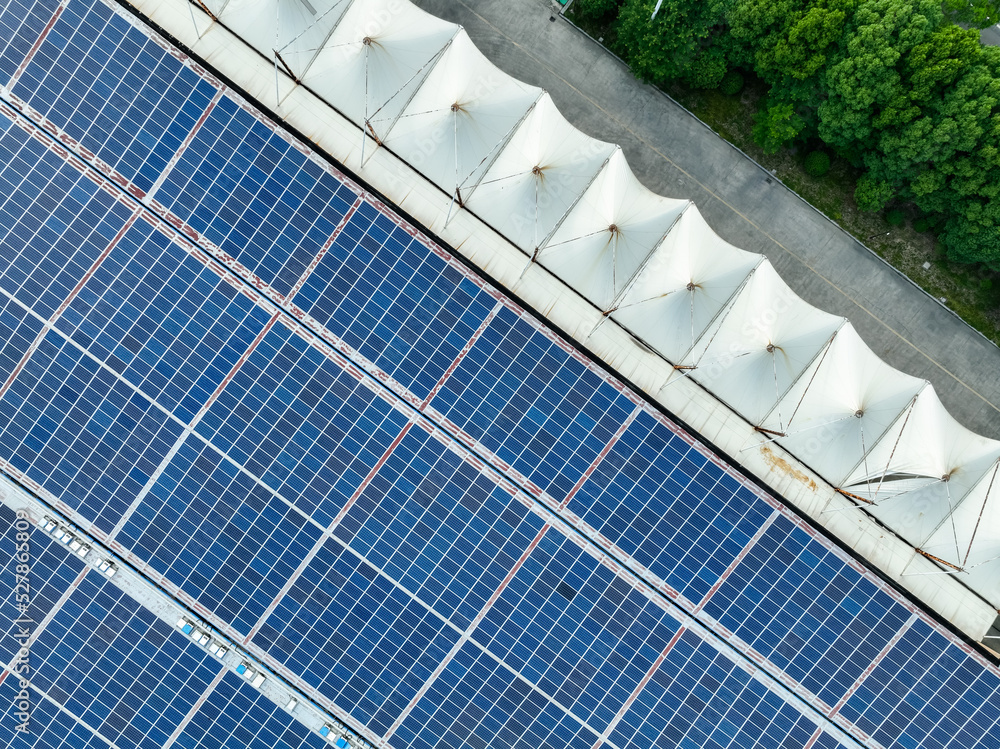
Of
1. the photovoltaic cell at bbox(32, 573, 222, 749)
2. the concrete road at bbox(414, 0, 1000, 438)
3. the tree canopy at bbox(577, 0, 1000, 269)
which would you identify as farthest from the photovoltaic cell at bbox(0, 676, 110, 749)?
the tree canopy at bbox(577, 0, 1000, 269)

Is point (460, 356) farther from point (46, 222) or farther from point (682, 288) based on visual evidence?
point (46, 222)

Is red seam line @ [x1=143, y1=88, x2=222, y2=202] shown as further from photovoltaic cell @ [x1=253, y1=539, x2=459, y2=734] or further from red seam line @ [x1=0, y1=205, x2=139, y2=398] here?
photovoltaic cell @ [x1=253, y1=539, x2=459, y2=734]

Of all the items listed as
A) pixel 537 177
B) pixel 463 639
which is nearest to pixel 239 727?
pixel 463 639

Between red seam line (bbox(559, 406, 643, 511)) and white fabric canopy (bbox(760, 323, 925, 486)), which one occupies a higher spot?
white fabric canopy (bbox(760, 323, 925, 486))

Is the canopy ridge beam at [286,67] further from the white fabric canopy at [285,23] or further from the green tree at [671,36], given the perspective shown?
the green tree at [671,36]

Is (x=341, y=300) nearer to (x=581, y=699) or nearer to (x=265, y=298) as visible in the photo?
(x=265, y=298)

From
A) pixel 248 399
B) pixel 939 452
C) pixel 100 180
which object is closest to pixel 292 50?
pixel 100 180
